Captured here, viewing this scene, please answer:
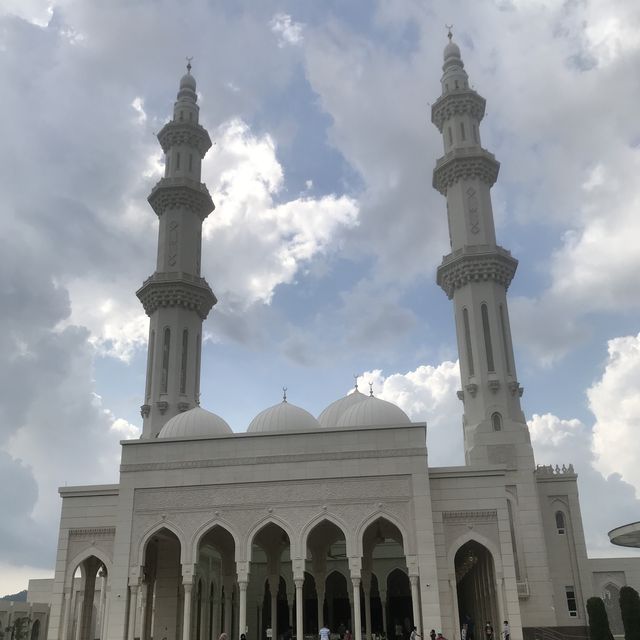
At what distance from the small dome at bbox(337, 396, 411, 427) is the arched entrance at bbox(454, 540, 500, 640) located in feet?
16.9

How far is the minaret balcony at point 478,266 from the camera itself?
33.9 m

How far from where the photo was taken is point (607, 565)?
34250mm

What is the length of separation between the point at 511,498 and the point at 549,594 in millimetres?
3922

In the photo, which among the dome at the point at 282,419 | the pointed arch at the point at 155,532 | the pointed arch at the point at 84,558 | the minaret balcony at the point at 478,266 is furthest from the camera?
the minaret balcony at the point at 478,266

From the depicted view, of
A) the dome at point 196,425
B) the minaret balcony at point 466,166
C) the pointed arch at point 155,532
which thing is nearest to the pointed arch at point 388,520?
the pointed arch at point 155,532

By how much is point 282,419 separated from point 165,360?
882 cm

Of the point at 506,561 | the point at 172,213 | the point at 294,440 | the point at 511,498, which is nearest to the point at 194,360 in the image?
the point at 172,213

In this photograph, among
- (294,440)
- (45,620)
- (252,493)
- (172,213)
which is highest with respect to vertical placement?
(172,213)

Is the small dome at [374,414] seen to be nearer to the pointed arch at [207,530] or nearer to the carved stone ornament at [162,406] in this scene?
the pointed arch at [207,530]

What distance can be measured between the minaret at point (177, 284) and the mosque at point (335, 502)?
9cm

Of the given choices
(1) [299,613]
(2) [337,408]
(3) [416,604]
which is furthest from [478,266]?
(1) [299,613]

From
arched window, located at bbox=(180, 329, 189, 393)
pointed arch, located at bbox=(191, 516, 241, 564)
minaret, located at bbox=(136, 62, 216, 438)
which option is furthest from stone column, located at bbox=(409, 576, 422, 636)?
arched window, located at bbox=(180, 329, 189, 393)

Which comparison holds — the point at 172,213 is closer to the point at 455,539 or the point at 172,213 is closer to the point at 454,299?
the point at 454,299

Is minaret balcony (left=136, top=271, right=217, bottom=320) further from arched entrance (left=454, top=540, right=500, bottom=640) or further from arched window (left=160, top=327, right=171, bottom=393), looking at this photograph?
arched entrance (left=454, top=540, right=500, bottom=640)
